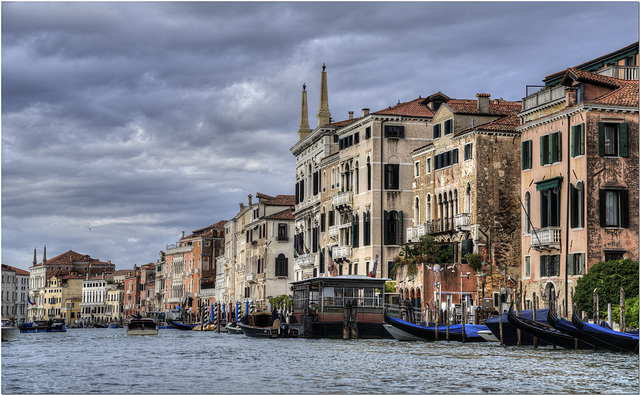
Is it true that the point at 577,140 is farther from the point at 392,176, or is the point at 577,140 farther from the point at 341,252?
the point at 341,252

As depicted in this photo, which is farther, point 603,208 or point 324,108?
point 324,108

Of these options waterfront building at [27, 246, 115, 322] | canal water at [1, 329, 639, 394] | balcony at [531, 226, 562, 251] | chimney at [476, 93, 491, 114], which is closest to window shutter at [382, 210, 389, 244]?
chimney at [476, 93, 491, 114]

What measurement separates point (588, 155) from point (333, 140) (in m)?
23.5

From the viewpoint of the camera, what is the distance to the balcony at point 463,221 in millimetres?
38844

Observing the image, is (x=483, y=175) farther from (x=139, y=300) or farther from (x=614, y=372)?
(x=139, y=300)

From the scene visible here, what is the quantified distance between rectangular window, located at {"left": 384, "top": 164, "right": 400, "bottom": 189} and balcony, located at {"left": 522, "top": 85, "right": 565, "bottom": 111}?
10.7 meters

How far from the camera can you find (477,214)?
38.4 meters

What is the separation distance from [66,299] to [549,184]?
11589 centimetres

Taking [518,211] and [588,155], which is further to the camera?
[518,211]

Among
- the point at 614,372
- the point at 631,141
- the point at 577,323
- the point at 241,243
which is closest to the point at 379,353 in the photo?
the point at 577,323

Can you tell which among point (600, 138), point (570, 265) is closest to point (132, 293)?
point (570, 265)

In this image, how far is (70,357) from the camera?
3136 cm

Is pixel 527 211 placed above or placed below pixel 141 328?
above

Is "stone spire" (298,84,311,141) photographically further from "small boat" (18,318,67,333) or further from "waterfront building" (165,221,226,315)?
"waterfront building" (165,221,226,315)
